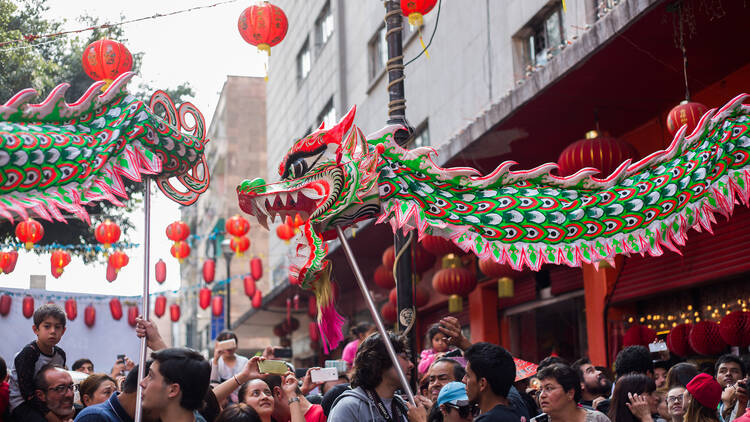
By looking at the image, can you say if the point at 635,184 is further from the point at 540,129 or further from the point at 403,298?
the point at 540,129

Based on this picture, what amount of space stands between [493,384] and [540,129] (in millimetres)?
7330

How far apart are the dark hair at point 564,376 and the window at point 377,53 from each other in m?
17.4

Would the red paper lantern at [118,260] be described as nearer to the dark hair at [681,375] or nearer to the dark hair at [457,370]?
the dark hair at [681,375]

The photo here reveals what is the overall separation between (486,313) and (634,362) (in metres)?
9.70

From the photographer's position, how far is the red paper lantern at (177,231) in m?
20.0

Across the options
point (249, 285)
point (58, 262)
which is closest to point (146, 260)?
point (58, 262)

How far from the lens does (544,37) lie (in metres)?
14.8

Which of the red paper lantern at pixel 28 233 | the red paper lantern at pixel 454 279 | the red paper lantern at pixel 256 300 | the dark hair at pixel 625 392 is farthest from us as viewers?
the red paper lantern at pixel 256 300

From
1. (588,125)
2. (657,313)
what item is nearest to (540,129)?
(588,125)

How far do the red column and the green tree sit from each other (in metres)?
7.05

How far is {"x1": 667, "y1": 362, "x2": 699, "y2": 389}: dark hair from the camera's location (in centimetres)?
737

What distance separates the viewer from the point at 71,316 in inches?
701

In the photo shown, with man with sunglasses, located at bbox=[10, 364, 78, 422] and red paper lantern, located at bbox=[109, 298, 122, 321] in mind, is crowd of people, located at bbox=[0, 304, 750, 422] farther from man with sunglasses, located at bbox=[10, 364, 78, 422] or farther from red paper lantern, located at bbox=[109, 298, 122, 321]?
red paper lantern, located at bbox=[109, 298, 122, 321]

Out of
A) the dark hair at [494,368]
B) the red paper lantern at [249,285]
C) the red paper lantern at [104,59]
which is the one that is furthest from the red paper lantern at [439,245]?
the red paper lantern at [249,285]
